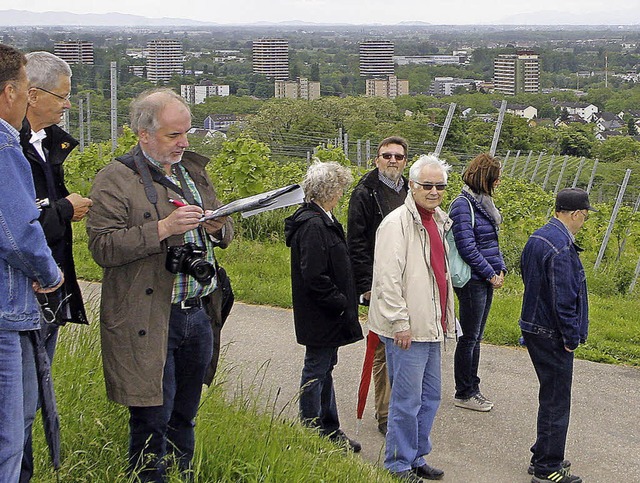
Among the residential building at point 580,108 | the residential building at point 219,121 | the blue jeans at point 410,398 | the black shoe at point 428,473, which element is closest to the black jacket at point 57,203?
the blue jeans at point 410,398

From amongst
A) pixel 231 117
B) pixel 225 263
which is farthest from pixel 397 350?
pixel 231 117

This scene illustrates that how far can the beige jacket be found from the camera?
4980 millimetres

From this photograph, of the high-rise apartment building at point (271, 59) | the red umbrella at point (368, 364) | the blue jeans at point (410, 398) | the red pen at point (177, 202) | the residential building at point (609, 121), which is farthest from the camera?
the high-rise apartment building at point (271, 59)

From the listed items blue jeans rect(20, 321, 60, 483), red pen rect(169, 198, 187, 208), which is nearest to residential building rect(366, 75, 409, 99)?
red pen rect(169, 198, 187, 208)

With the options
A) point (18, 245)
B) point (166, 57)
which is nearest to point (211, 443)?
point (18, 245)

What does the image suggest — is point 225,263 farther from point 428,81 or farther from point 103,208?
point 428,81

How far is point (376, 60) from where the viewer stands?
171 metres

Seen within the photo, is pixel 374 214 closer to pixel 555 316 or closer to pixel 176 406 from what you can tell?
pixel 555 316

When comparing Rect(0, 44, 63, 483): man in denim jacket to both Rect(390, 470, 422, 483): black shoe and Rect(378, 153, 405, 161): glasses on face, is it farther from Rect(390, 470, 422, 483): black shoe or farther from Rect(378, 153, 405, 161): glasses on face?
Rect(378, 153, 405, 161): glasses on face

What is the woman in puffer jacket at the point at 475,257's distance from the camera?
19.9 ft

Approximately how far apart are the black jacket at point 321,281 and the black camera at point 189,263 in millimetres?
1359

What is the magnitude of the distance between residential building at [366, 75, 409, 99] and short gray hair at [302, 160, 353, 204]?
134 meters

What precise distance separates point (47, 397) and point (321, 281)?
77.7 inches

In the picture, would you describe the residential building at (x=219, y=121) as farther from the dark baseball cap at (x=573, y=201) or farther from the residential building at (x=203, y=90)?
the dark baseball cap at (x=573, y=201)
